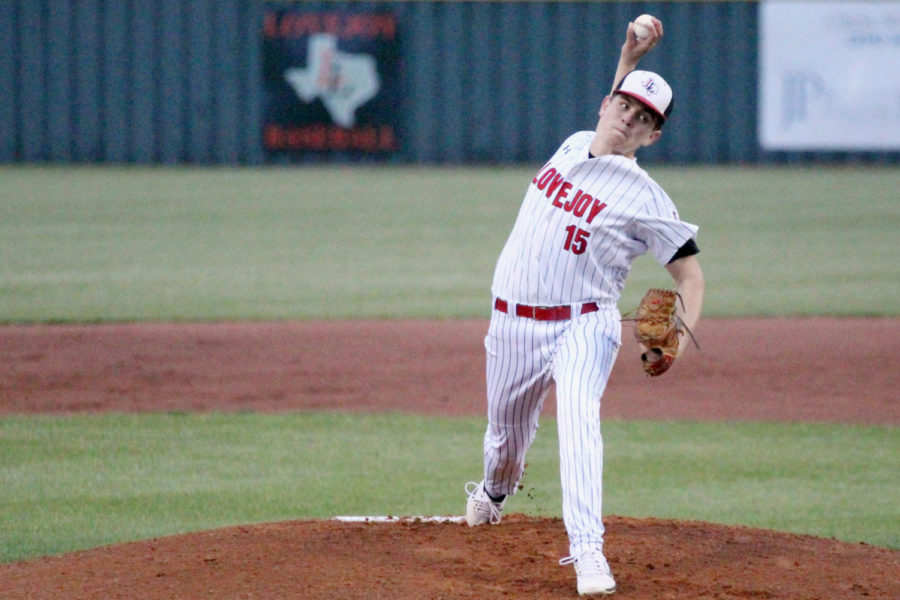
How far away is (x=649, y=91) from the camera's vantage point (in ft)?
13.2

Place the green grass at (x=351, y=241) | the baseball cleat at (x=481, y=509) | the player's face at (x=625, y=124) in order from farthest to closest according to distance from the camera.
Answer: the green grass at (x=351, y=241), the baseball cleat at (x=481, y=509), the player's face at (x=625, y=124)

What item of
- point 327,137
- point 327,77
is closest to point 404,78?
point 327,77

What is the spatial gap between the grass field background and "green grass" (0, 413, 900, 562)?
0.02 metres

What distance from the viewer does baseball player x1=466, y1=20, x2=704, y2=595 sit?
156 inches

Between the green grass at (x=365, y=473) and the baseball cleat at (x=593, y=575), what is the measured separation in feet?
5.41

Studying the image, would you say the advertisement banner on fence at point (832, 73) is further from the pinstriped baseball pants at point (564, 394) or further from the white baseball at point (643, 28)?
the pinstriped baseball pants at point (564, 394)

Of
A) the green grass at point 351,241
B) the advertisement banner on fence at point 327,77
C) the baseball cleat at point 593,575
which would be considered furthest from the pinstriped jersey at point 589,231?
the advertisement banner on fence at point 327,77

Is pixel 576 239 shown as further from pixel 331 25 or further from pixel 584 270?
pixel 331 25

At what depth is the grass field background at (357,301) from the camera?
5.64 meters

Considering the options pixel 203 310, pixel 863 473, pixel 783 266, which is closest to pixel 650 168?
pixel 783 266

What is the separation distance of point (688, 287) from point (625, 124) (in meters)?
0.55

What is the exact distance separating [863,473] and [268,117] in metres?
17.2

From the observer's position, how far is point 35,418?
713 centimetres

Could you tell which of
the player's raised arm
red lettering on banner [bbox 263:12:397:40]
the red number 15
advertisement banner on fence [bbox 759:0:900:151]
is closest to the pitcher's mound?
the red number 15
